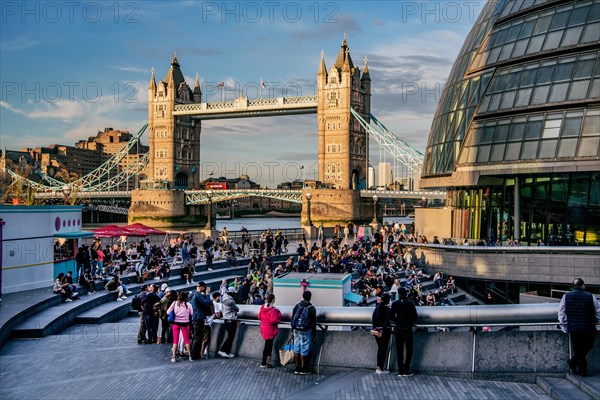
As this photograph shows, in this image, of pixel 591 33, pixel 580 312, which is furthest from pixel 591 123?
pixel 580 312

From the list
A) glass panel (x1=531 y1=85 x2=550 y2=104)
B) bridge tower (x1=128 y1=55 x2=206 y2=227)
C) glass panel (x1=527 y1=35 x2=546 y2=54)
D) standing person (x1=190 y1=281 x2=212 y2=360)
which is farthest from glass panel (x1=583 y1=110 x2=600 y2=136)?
bridge tower (x1=128 y1=55 x2=206 y2=227)

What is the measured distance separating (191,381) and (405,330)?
3.47m

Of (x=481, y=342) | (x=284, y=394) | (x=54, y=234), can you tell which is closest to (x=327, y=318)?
(x=284, y=394)

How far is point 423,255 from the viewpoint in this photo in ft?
95.0

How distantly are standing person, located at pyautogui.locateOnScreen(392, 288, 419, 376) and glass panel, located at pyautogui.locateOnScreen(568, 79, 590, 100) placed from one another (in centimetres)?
1949

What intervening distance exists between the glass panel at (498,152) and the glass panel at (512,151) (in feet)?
0.81

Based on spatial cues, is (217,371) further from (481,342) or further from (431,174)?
(431,174)

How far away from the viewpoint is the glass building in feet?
84.2

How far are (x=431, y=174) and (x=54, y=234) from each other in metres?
19.4

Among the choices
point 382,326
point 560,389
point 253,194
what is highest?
point 253,194

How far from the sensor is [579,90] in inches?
1015

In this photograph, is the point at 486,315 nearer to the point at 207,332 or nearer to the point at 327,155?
the point at 207,332

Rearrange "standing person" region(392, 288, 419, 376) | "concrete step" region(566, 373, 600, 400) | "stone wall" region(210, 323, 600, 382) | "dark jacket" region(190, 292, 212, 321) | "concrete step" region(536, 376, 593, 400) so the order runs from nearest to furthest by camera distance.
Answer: "concrete step" region(566, 373, 600, 400) → "concrete step" region(536, 376, 593, 400) → "stone wall" region(210, 323, 600, 382) → "standing person" region(392, 288, 419, 376) → "dark jacket" region(190, 292, 212, 321)

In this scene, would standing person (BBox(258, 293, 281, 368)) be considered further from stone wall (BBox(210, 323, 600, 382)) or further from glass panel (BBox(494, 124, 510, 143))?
glass panel (BBox(494, 124, 510, 143))
